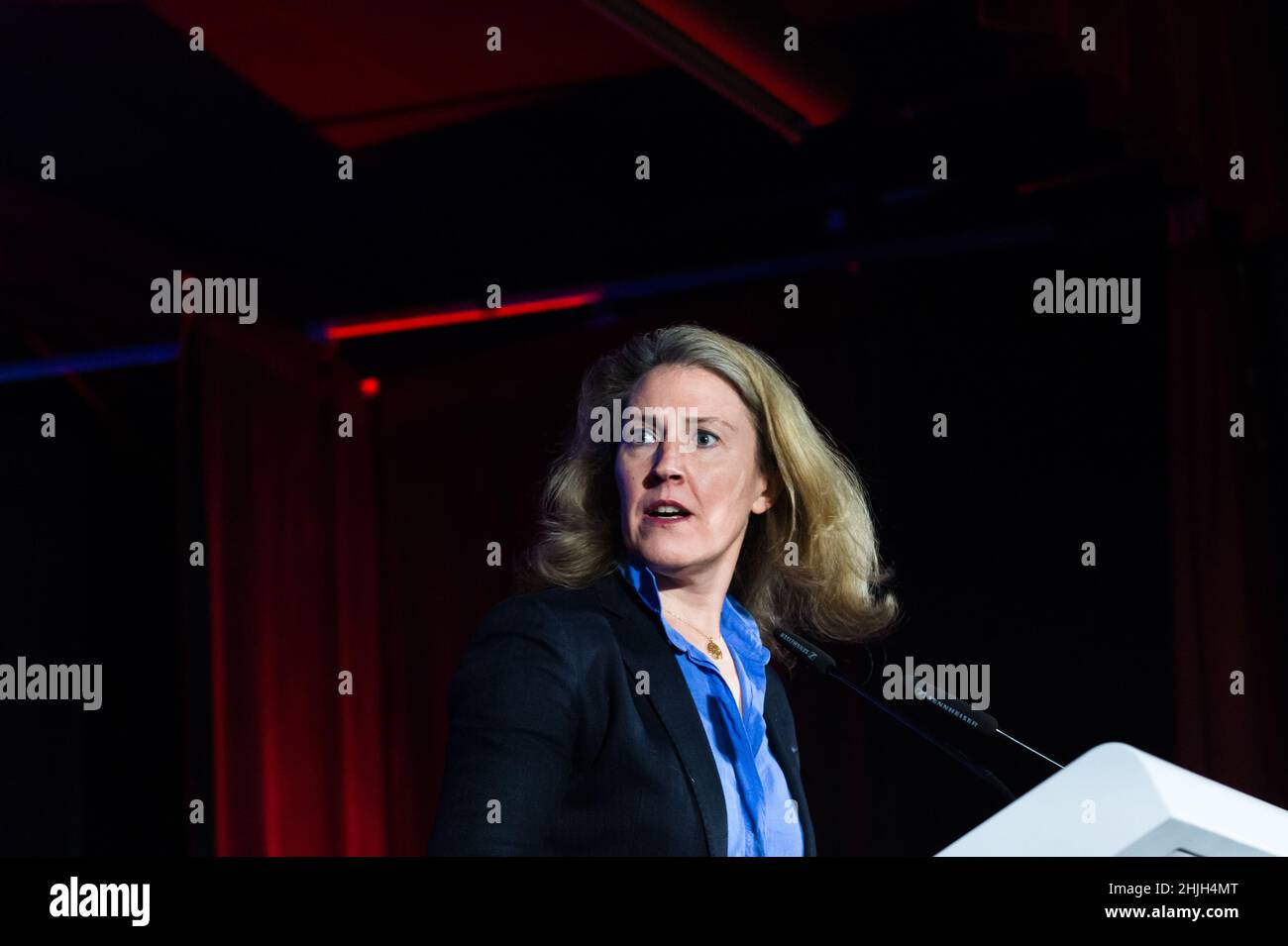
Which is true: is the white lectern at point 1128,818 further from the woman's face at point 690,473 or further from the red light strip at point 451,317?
the red light strip at point 451,317

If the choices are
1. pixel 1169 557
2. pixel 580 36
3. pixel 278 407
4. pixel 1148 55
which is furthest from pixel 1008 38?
pixel 278 407

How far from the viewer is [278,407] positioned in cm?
425

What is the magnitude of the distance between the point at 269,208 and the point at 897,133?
1930 mm

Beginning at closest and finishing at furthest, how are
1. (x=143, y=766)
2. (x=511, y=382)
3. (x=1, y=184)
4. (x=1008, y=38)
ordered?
1. (x=1008, y=38)
2. (x=1, y=184)
3. (x=511, y=382)
4. (x=143, y=766)

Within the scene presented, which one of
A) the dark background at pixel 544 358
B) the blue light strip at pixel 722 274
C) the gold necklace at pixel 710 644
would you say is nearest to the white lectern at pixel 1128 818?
the gold necklace at pixel 710 644

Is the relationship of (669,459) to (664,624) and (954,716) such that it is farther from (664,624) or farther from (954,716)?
(954,716)

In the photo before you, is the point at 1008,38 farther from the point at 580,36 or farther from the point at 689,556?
the point at 580,36

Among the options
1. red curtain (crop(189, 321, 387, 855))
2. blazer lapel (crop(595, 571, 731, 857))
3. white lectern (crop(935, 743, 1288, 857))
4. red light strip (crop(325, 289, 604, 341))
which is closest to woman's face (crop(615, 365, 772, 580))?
blazer lapel (crop(595, 571, 731, 857))

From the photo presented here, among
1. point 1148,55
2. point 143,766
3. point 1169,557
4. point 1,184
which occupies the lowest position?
point 143,766

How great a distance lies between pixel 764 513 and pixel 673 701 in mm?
579

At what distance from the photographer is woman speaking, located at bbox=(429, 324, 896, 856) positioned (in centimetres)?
148

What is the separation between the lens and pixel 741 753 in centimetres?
171

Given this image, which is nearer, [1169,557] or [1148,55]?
[1148,55]

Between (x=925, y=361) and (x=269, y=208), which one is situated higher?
(x=269, y=208)
